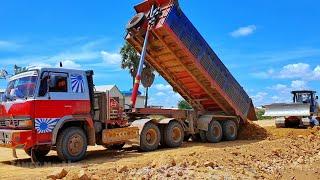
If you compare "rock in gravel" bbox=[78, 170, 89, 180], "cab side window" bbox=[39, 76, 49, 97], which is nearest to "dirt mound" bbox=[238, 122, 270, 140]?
"cab side window" bbox=[39, 76, 49, 97]

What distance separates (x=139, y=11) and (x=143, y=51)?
1.59m

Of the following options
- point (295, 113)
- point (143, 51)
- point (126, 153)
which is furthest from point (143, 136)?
point (295, 113)

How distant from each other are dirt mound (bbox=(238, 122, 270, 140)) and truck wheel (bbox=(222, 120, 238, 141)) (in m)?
0.54

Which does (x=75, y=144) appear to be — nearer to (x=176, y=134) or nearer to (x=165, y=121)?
(x=165, y=121)

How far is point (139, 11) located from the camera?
15.5 m

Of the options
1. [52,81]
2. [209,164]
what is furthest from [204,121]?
[52,81]

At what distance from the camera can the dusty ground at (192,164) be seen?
8695 mm

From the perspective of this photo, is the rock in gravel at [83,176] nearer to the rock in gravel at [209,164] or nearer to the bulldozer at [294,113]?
the rock in gravel at [209,164]

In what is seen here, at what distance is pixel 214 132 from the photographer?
1728 cm

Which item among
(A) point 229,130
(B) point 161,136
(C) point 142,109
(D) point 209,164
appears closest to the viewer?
(D) point 209,164

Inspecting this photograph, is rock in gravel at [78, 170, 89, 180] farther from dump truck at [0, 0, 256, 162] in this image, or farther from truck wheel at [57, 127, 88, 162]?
truck wheel at [57, 127, 88, 162]

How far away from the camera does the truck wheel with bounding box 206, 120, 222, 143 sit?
16969 millimetres

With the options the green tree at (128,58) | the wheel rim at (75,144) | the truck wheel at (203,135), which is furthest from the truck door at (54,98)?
the green tree at (128,58)

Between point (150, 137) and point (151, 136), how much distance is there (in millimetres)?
49
